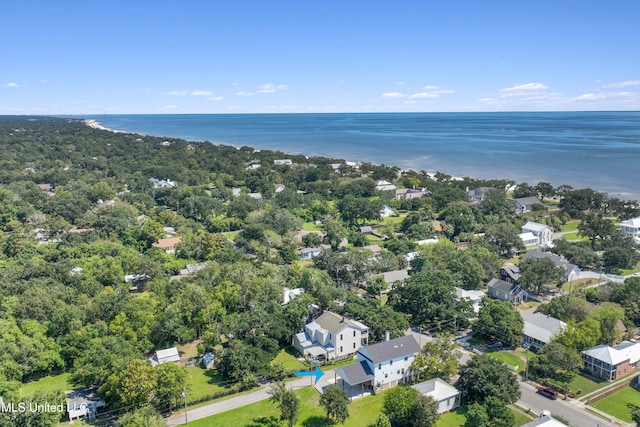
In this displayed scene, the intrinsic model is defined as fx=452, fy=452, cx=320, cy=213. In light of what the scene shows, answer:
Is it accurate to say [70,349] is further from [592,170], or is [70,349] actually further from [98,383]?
A: [592,170]

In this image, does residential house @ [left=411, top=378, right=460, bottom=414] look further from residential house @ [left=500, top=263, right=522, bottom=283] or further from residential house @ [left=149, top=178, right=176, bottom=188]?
residential house @ [left=149, top=178, right=176, bottom=188]

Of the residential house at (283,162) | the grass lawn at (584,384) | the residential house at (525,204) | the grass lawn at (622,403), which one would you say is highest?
the residential house at (283,162)

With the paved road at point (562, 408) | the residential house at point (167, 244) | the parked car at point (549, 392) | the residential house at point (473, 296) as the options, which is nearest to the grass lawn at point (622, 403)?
the paved road at point (562, 408)

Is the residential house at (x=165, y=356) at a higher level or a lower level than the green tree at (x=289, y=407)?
lower

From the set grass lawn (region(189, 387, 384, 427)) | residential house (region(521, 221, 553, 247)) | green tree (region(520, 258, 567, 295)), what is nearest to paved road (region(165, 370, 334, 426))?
grass lawn (region(189, 387, 384, 427))

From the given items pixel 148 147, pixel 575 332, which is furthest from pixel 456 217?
pixel 148 147

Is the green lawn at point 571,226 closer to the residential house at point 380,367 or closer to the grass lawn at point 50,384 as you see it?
the residential house at point 380,367

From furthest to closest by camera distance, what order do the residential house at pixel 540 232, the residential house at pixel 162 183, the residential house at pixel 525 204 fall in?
the residential house at pixel 162 183
the residential house at pixel 525 204
the residential house at pixel 540 232
